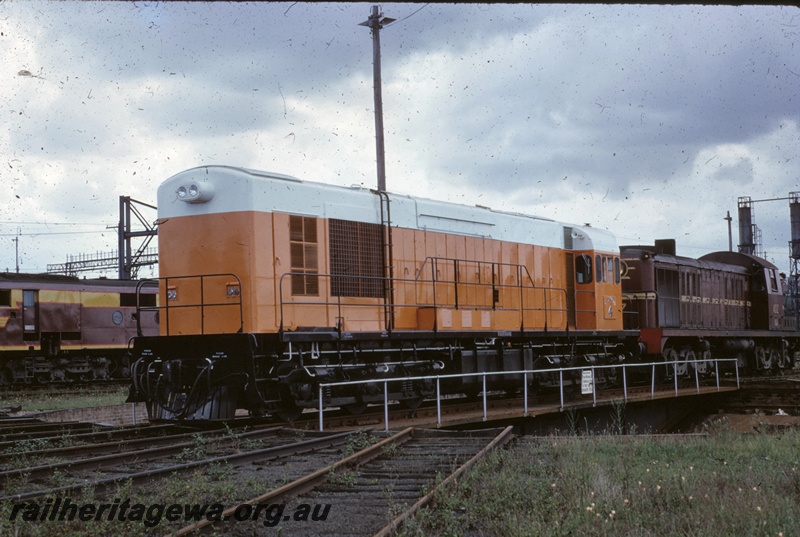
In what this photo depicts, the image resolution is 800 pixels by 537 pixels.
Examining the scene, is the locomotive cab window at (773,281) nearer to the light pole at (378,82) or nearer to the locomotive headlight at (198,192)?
the light pole at (378,82)

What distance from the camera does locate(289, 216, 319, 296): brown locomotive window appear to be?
12953 millimetres

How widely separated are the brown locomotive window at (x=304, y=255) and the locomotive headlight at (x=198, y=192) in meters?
1.33

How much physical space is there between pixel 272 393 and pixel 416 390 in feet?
10.4

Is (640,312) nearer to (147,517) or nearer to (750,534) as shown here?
(750,534)

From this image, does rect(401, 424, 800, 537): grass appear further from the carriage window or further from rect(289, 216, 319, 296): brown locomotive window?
the carriage window

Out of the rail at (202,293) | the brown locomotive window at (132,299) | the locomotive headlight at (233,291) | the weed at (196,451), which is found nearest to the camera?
the weed at (196,451)

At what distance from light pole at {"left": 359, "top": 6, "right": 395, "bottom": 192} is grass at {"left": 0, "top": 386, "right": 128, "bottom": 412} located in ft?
28.4

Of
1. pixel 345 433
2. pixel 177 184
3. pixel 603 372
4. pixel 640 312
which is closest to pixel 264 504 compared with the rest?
→ pixel 345 433

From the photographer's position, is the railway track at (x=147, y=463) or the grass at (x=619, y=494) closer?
the grass at (x=619, y=494)

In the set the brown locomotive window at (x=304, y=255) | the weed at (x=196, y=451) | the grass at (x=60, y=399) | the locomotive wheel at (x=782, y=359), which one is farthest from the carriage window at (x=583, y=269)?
the locomotive wheel at (x=782, y=359)

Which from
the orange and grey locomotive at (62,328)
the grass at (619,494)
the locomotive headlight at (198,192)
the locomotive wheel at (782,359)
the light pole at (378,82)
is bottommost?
the locomotive wheel at (782,359)

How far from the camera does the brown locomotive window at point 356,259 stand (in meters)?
13.6

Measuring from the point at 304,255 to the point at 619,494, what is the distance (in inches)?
287

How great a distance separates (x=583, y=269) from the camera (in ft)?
61.4
